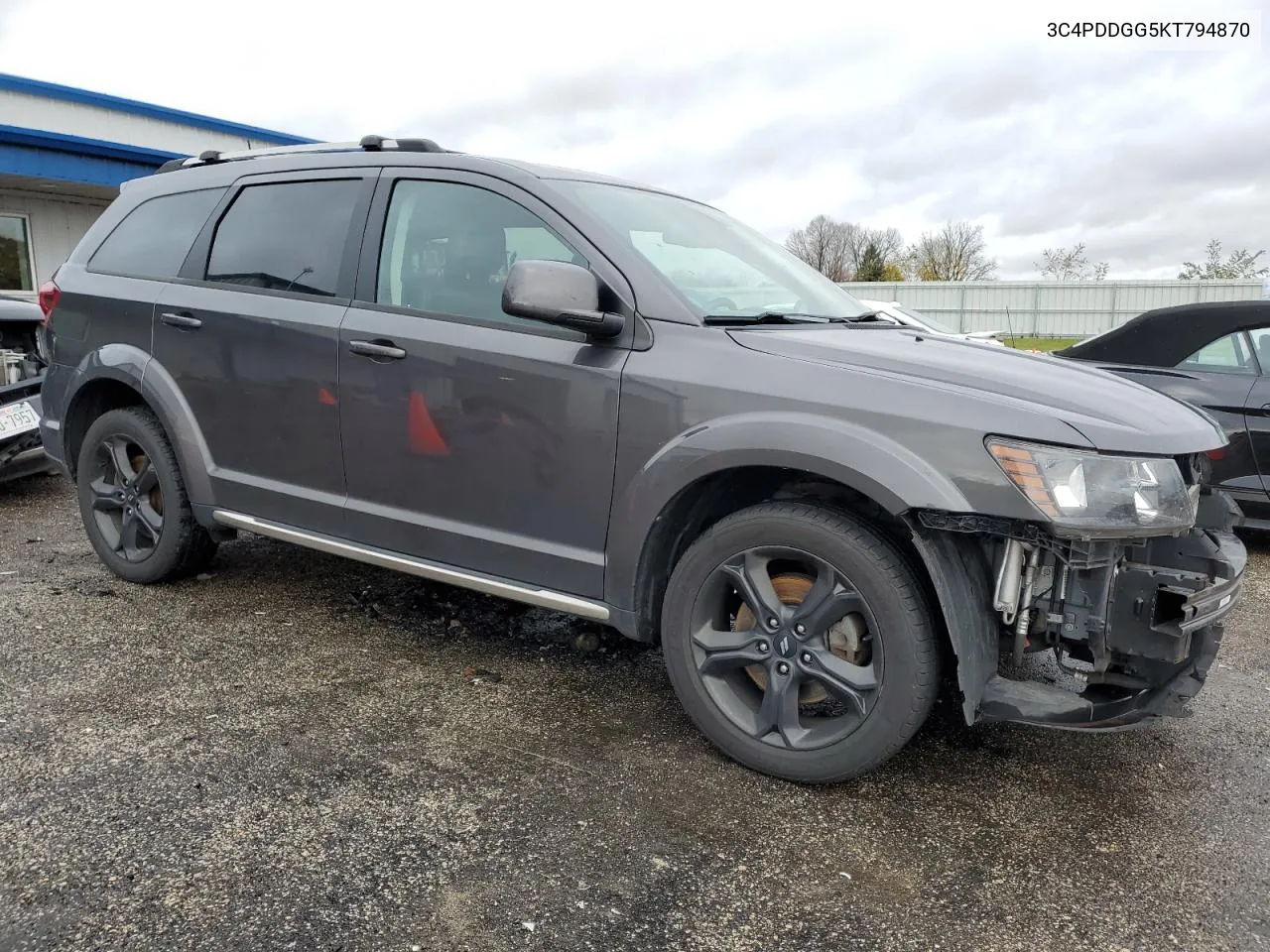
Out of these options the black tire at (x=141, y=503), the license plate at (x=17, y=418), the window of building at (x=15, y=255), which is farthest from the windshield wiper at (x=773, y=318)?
the window of building at (x=15, y=255)

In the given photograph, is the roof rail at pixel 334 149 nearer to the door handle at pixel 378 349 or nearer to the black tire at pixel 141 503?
the door handle at pixel 378 349

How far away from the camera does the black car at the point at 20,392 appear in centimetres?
572

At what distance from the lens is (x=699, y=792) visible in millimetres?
2664

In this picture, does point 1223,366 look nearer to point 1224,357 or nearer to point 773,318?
point 1224,357

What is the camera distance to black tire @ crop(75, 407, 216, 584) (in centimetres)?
409

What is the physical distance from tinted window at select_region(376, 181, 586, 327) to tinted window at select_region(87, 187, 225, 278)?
1173 mm

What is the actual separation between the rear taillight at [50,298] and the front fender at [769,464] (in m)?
3.19

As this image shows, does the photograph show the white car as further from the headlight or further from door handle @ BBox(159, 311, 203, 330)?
door handle @ BBox(159, 311, 203, 330)

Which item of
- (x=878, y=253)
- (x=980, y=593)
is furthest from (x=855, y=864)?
(x=878, y=253)

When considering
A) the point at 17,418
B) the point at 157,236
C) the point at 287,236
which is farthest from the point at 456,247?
the point at 17,418

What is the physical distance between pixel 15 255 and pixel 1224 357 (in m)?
15.3

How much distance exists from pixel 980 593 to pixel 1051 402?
54cm

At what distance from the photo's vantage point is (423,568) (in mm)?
3311

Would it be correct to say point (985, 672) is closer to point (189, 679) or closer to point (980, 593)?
point (980, 593)
